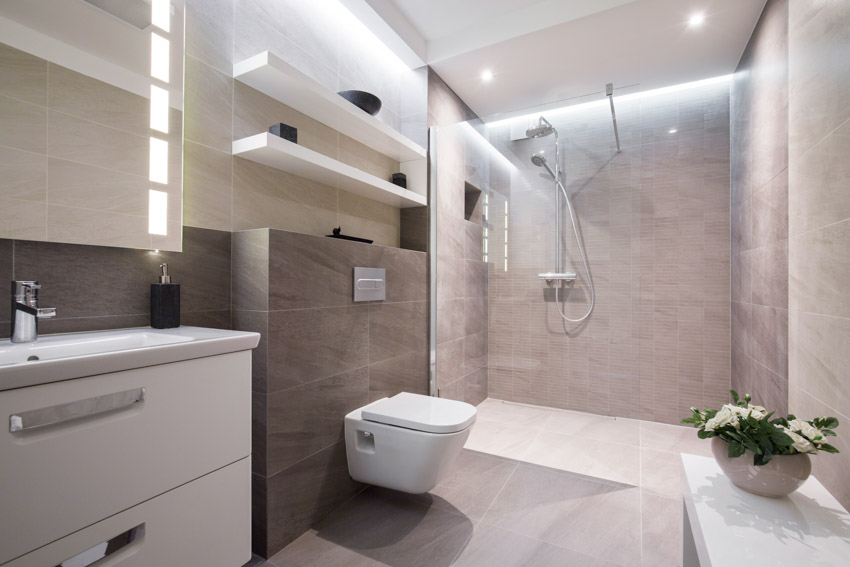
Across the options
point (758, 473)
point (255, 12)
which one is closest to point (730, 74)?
point (758, 473)

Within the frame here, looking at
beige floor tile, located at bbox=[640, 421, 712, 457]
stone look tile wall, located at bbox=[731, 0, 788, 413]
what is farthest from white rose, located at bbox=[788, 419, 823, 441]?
beige floor tile, located at bbox=[640, 421, 712, 457]

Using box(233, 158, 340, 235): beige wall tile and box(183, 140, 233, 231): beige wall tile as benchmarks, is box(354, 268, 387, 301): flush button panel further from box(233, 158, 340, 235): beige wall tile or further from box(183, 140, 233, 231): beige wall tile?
box(183, 140, 233, 231): beige wall tile

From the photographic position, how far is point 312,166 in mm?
1771

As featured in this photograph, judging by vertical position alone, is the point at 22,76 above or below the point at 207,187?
above

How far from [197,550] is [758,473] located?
1542 mm

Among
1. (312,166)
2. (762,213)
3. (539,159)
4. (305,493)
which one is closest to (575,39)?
(539,159)

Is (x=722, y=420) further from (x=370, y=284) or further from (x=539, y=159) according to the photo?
(x=539, y=159)

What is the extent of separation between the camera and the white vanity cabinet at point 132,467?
76 centimetres

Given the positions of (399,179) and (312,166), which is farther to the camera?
(399,179)

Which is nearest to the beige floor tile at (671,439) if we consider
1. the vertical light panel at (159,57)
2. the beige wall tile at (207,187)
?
the beige wall tile at (207,187)

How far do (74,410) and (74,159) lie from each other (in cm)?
76

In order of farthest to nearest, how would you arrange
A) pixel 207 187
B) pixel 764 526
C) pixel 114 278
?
pixel 207 187 → pixel 114 278 → pixel 764 526

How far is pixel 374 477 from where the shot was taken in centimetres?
177

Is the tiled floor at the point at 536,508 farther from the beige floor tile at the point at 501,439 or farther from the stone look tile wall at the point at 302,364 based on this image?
the stone look tile wall at the point at 302,364
